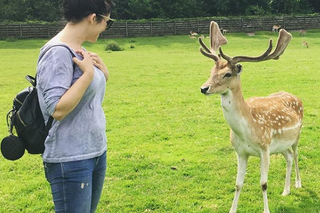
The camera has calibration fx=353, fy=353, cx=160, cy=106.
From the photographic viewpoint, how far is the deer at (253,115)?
13.2ft

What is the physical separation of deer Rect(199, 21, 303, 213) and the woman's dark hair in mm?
1832

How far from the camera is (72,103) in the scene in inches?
83.8

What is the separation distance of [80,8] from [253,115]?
9.25 feet

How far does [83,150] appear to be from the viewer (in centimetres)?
233

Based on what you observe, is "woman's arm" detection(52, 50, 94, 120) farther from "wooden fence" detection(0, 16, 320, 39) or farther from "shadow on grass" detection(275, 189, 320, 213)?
"wooden fence" detection(0, 16, 320, 39)

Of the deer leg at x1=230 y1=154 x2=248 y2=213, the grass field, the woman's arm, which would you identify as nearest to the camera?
the woman's arm

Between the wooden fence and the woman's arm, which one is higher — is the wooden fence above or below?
below

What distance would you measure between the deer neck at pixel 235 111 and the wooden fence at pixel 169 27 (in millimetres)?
34457

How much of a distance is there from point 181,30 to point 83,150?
126 ft

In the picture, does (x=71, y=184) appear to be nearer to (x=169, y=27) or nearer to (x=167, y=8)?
(x=169, y=27)

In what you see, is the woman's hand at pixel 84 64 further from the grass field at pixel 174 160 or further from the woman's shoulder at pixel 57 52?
the grass field at pixel 174 160

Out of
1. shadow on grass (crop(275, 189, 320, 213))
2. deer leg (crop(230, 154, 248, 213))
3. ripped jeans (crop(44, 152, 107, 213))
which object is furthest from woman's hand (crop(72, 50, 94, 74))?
shadow on grass (crop(275, 189, 320, 213))

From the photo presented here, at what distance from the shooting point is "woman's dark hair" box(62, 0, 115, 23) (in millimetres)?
2252

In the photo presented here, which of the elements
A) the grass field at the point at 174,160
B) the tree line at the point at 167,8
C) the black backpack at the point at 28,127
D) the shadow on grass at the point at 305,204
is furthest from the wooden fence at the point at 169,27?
the black backpack at the point at 28,127
